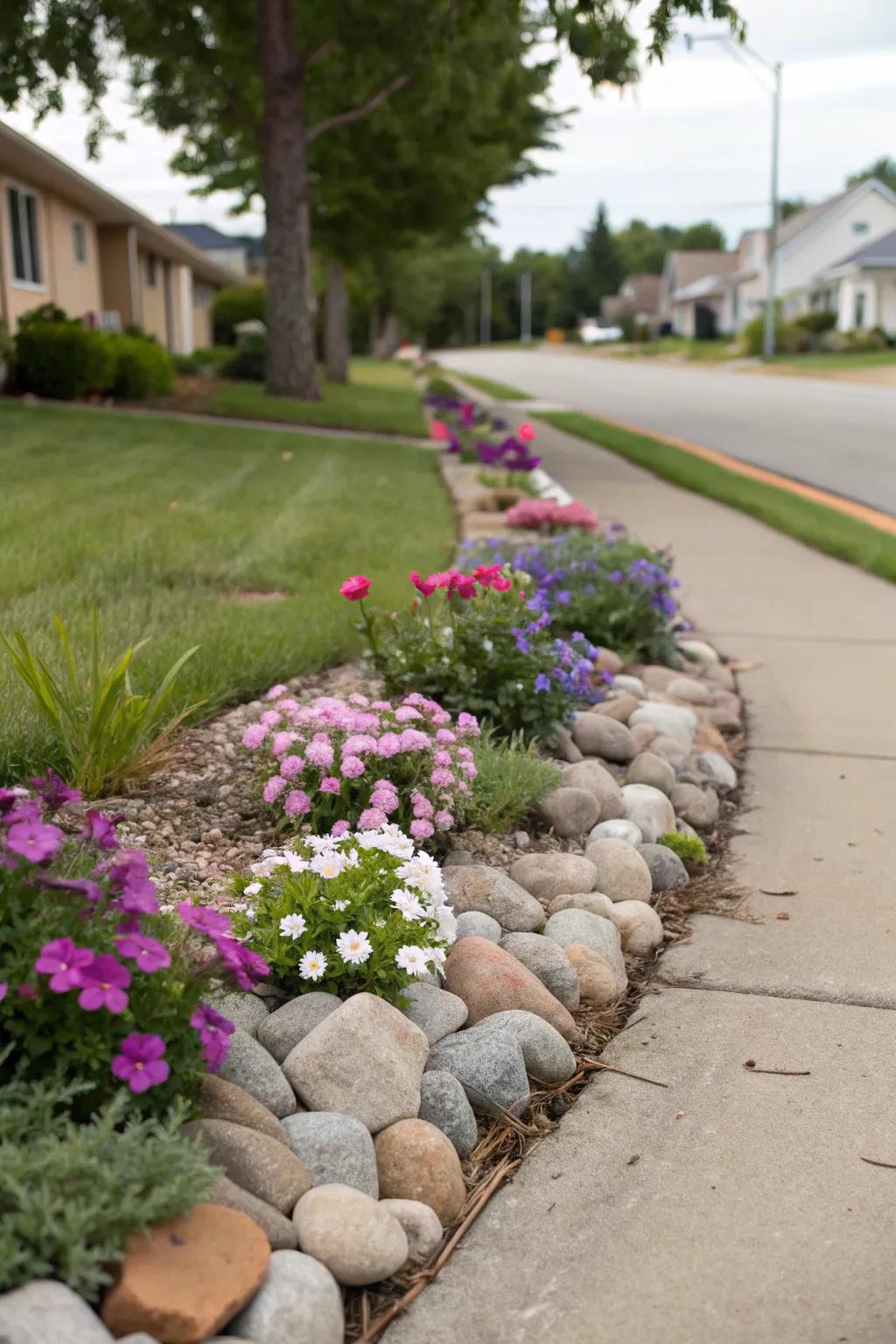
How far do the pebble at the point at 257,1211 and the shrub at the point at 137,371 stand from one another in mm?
15373

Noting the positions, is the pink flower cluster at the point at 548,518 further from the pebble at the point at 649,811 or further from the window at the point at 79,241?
the window at the point at 79,241

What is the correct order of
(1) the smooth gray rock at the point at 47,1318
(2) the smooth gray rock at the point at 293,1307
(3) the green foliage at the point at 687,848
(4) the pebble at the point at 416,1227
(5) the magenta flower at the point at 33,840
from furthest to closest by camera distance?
(3) the green foliage at the point at 687,848
(4) the pebble at the point at 416,1227
(5) the magenta flower at the point at 33,840
(2) the smooth gray rock at the point at 293,1307
(1) the smooth gray rock at the point at 47,1318

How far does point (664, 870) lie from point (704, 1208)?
1499 millimetres

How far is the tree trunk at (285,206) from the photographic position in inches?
575

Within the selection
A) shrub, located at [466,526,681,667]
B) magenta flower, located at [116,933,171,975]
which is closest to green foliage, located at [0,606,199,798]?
magenta flower, located at [116,933,171,975]

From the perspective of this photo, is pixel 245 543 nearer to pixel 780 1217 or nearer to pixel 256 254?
pixel 780 1217

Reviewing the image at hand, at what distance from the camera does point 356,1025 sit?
2.49 m

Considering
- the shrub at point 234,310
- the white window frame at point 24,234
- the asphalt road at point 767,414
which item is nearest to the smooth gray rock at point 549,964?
the asphalt road at point 767,414

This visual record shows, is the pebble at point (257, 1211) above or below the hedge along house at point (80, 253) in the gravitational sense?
below

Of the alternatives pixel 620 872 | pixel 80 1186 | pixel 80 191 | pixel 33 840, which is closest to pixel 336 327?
pixel 80 191

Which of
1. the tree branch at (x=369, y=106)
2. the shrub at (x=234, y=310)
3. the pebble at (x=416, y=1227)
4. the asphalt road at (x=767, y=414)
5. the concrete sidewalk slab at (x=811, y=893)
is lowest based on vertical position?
the pebble at (x=416, y=1227)

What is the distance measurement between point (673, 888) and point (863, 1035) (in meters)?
0.92

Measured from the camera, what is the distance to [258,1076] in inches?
93.3

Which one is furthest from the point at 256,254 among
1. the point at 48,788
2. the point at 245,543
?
the point at 48,788
